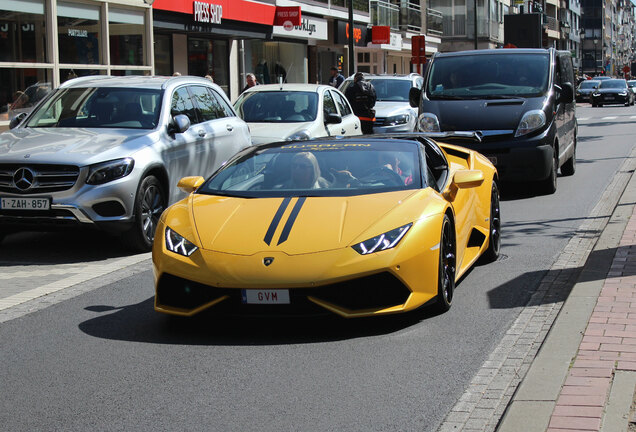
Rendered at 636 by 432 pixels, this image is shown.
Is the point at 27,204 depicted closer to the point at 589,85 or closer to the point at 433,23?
the point at 433,23

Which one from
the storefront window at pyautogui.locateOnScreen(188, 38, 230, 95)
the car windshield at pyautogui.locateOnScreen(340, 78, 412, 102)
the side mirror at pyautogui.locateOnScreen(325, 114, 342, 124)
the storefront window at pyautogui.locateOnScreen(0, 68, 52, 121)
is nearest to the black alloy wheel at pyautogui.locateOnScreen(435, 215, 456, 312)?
the side mirror at pyautogui.locateOnScreen(325, 114, 342, 124)

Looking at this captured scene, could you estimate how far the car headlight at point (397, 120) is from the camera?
2328cm

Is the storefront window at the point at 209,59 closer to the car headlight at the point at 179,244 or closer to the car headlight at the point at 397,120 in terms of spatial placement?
the car headlight at the point at 397,120

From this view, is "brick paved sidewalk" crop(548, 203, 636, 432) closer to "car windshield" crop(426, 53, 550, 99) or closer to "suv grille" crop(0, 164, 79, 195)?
"suv grille" crop(0, 164, 79, 195)

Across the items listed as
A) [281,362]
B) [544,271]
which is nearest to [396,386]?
[281,362]

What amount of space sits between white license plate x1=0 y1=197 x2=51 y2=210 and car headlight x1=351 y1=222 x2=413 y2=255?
4.28m

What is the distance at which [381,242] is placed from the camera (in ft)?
20.4

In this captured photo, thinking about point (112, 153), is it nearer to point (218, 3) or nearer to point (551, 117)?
point (551, 117)

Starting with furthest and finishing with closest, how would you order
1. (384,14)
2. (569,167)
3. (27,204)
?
1. (384,14)
2. (569,167)
3. (27,204)

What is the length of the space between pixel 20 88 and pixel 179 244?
13.9m

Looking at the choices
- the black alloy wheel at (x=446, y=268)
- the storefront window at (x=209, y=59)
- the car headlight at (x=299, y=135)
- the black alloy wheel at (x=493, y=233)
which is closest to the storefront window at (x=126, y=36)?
the storefront window at (x=209, y=59)

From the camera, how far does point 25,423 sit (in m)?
4.71

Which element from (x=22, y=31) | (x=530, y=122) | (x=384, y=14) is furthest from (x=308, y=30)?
(x=530, y=122)

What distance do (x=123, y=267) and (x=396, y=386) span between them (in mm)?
4563
